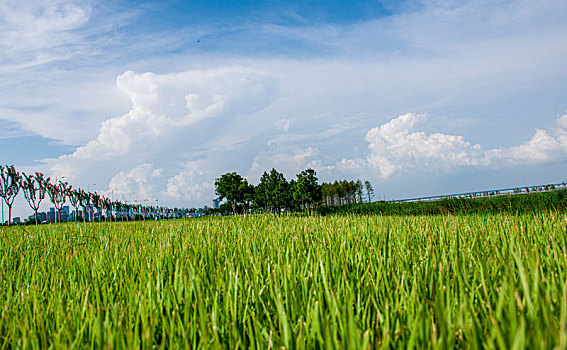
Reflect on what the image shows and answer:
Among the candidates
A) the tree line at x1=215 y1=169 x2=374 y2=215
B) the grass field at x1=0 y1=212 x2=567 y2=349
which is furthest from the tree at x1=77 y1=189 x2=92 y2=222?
the grass field at x1=0 y1=212 x2=567 y2=349

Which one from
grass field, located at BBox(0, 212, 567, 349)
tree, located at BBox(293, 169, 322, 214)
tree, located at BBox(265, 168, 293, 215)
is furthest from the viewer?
tree, located at BBox(265, 168, 293, 215)

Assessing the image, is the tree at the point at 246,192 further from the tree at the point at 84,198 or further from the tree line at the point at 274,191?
the tree at the point at 84,198

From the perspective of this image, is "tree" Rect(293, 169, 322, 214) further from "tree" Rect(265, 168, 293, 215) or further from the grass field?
the grass field

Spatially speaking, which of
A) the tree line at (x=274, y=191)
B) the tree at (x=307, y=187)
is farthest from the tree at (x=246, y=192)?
the tree at (x=307, y=187)

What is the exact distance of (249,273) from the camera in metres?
2.01

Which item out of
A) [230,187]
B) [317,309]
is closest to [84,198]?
[230,187]

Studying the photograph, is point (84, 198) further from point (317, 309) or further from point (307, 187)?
point (317, 309)

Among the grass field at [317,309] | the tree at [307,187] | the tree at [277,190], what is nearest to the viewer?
the grass field at [317,309]

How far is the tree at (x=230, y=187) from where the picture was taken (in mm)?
49312

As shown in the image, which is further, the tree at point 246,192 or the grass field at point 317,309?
the tree at point 246,192

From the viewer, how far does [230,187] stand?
49.3m

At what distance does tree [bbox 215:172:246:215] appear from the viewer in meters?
49.3

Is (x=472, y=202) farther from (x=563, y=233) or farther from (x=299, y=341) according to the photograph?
(x=299, y=341)

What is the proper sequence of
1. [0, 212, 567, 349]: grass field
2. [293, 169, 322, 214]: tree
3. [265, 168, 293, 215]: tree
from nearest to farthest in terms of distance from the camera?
[0, 212, 567, 349]: grass field, [293, 169, 322, 214]: tree, [265, 168, 293, 215]: tree
